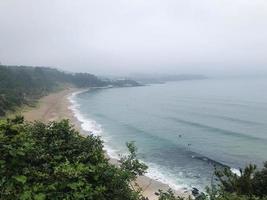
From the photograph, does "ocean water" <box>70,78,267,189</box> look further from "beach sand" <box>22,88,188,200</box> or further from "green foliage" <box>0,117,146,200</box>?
"green foliage" <box>0,117,146,200</box>

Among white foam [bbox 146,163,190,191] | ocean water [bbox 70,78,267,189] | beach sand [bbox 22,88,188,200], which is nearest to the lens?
beach sand [bbox 22,88,188,200]

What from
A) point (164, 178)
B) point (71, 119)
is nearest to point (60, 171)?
point (164, 178)

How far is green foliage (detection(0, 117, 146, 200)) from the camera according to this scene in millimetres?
14414

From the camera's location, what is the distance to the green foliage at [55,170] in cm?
1441

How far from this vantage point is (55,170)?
1498cm

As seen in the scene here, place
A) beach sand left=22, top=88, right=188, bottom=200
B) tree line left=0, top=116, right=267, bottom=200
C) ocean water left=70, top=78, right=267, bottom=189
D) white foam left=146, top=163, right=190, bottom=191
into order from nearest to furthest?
tree line left=0, top=116, right=267, bottom=200
beach sand left=22, top=88, right=188, bottom=200
white foam left=146, top=163, right=190, bottom=191
ocean water left=70, top=78, right=267, bottom=189

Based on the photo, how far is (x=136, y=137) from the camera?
211ft

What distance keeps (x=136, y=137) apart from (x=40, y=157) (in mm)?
48460

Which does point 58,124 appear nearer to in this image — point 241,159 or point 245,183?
point 245,183

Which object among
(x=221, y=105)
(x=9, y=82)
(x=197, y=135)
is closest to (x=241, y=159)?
(x=197, y=135)

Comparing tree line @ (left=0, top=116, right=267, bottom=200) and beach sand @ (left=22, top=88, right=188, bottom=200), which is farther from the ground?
tree line @ (left=0, top=116, right=267, bottom=200)

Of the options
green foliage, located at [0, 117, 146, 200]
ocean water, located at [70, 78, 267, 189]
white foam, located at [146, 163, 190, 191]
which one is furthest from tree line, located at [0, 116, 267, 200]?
ocean water, located at [70, 78, 267, 189]

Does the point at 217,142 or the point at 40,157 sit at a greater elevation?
the point at 40,157

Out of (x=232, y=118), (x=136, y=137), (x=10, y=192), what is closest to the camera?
(x=10, y=192)
